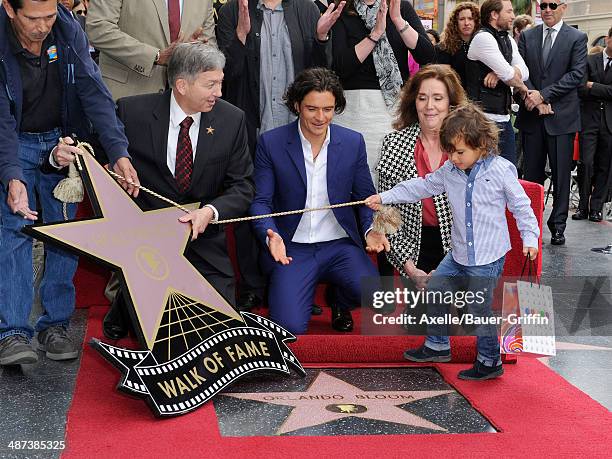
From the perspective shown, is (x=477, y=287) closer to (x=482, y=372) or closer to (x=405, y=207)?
(x=482, y=372)

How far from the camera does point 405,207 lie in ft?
15.5

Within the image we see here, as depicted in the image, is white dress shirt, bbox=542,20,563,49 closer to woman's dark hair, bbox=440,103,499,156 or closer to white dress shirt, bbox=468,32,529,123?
white dress shirt, bbox=468,32,529,123

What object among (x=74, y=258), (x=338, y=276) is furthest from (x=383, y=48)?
(x=74, y=258)

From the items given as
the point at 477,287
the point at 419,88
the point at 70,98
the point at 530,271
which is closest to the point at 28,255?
the point at 70,98

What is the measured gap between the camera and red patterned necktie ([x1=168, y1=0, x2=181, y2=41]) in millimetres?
5016

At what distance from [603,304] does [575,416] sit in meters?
2.31

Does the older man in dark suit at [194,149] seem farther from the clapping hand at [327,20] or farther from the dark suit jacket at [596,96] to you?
the dark suit jacket at [596,96]

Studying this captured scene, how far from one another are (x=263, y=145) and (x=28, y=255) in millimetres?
1304

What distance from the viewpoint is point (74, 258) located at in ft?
14.1

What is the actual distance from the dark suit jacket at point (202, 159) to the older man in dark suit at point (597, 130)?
5511 mm

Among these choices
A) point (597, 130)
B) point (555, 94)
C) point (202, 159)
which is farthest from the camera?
point (597, 130)

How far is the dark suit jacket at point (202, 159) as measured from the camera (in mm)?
4254

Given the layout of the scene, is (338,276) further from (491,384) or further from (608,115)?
(608,115)

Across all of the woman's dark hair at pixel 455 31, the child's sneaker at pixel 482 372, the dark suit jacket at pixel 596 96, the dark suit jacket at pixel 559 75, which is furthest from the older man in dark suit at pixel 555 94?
the child's sneaker at pixel 482 372
